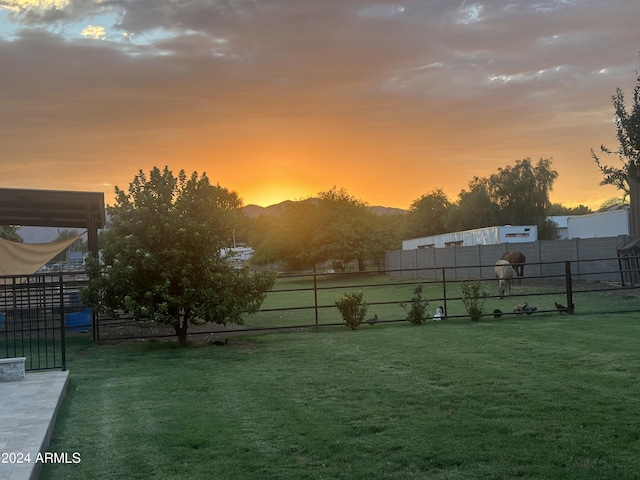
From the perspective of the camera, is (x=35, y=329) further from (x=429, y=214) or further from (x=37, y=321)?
(x=429, y=214)

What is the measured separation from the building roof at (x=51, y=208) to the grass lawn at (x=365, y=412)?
5.46 m

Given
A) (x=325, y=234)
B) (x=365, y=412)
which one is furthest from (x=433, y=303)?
(x=325, y=234)

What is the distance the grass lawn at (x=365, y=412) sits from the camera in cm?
534

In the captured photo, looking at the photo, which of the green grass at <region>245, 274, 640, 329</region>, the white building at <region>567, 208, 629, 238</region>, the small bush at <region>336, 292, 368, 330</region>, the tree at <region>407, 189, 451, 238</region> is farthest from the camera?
the tree at <region>407, 189, 451, 238</region>

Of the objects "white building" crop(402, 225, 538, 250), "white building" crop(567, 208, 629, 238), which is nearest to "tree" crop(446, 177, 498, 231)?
"white building" crop(402, 225, 538, 250)

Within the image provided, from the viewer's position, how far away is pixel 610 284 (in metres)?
25.4

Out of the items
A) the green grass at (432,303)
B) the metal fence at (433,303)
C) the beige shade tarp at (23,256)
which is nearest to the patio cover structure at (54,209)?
the beige shade tarp at (23,256)

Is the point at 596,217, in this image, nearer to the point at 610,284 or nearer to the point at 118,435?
the point at 610,284

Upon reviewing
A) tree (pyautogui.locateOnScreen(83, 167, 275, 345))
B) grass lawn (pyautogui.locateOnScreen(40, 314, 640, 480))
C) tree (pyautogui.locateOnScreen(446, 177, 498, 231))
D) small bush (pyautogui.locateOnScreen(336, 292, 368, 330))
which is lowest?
grass lawn (pyautogui.locateOnScreen(40, 314, 640, 480))

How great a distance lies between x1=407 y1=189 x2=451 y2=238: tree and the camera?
6812cm

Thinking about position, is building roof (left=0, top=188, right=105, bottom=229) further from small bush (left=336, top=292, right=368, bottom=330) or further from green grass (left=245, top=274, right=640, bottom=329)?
small bush (left=336, top=292, right=368, bottom=330)

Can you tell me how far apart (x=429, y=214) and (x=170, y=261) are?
189 feet

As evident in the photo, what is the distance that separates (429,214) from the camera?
68688mm

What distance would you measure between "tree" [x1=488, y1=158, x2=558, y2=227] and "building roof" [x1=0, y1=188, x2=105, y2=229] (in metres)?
44.9
